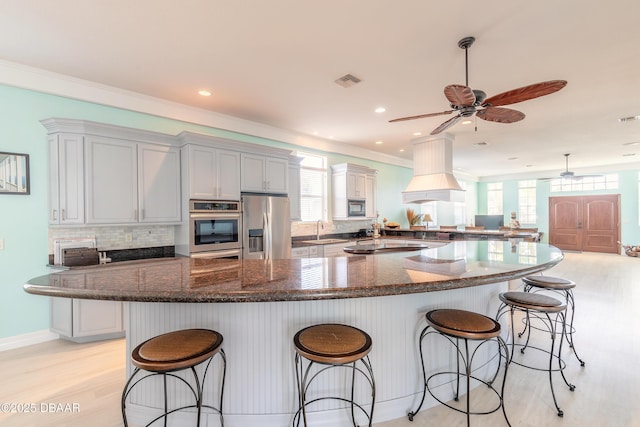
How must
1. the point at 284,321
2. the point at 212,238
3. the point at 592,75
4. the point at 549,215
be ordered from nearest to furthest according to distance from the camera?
the point at 284,321 → the point at 592,75 → the point at 212,238 → the point at 549,215

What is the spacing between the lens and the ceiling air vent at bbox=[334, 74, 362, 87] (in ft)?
9.86

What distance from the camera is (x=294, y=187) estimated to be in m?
4.69

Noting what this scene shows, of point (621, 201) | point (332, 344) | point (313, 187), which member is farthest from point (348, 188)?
point (621, 201)

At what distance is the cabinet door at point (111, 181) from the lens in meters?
2.97

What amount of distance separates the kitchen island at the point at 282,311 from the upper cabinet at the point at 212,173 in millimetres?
1763

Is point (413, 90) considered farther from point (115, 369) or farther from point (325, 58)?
point (115, 369)

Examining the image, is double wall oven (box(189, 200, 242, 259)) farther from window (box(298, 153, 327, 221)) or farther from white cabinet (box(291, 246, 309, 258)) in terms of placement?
window (box(298, 153, 327, 221))

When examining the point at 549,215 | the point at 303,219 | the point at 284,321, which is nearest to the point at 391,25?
the point at 284,321

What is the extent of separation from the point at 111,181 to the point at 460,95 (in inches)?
138

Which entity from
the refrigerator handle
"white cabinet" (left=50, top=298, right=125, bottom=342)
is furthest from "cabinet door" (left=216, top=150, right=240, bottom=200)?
"white cabinet" (left=50, top=298, right=125, bottom=342)

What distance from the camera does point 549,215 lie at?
9.88 metres

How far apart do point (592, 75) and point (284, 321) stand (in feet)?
12.9

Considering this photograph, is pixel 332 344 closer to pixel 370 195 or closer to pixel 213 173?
pixel 213 173

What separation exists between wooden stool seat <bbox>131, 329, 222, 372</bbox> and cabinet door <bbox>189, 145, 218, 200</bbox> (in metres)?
2.31
